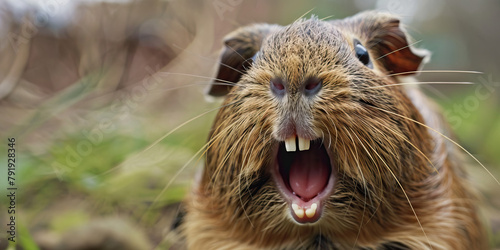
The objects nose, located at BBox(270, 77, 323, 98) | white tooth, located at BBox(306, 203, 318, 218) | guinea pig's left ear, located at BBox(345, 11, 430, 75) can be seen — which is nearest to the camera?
nose, located at BBox(270, 77, 323, 98)

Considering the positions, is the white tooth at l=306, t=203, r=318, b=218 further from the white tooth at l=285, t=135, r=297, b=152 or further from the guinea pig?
the white tooth at l=285, t=135, r=297, b=152

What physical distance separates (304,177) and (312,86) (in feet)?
1.07

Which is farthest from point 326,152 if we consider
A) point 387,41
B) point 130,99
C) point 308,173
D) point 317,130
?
point 130,99

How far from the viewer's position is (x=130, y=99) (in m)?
3.09

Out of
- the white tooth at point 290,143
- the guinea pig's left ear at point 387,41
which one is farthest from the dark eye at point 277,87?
the guinea pig's left ear at point 387,41

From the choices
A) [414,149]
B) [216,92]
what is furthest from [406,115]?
[216,92]

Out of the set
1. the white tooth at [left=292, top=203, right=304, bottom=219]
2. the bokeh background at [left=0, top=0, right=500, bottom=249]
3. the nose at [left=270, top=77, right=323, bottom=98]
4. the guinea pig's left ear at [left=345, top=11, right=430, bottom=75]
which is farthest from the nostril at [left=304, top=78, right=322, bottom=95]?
the bokeh background at [left=0, top=0, right=500, bottom=249]

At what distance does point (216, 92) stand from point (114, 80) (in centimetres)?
172

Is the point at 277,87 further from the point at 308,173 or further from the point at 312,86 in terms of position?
the point at 308,173

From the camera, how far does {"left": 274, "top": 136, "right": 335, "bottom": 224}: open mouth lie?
1.33 meters

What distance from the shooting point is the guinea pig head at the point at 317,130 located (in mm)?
1211

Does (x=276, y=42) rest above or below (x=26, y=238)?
above

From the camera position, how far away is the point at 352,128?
126 centimetres

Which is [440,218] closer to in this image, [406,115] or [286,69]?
[406,115]
